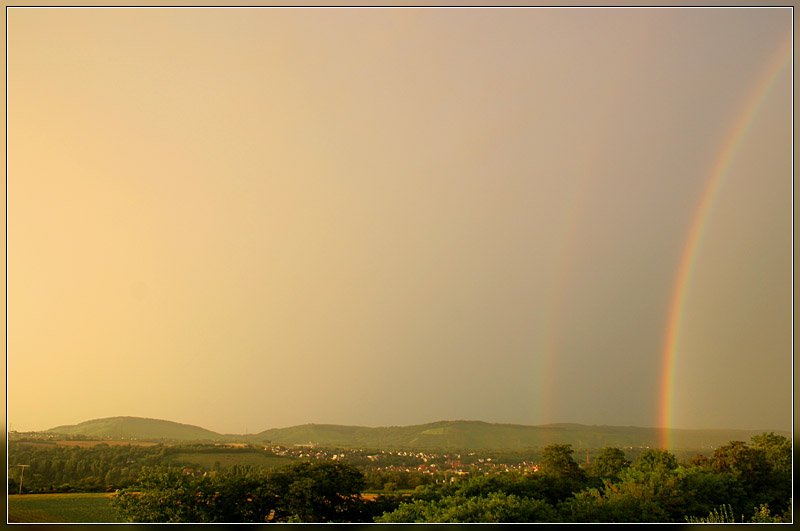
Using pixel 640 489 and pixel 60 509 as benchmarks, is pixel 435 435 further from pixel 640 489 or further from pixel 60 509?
pixel 60 509

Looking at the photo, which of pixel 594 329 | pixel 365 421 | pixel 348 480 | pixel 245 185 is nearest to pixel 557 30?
pixel 594 329

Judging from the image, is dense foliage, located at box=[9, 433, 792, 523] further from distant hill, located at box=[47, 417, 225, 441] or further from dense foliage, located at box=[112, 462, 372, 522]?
distant hill, located at box=[47, 417, 225, 441]

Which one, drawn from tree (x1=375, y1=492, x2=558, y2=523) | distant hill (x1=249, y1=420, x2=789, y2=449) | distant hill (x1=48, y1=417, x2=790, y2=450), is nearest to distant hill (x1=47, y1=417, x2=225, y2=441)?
distant hill (x1=48, y1=417, x2=790, y2=450)

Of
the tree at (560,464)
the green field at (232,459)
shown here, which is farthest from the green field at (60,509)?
the tree at (560,464)

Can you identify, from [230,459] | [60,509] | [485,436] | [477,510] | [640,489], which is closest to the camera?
[477,510]

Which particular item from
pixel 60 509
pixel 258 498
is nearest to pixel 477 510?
pixel 258 498

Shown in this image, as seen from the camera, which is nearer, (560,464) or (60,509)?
(60,509)

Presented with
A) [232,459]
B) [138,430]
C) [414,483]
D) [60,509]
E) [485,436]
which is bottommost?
[60,509]

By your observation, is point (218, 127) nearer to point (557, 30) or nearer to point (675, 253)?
point (557, 30)

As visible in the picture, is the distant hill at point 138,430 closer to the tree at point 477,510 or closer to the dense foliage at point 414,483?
the dense foliage at point 414,483
